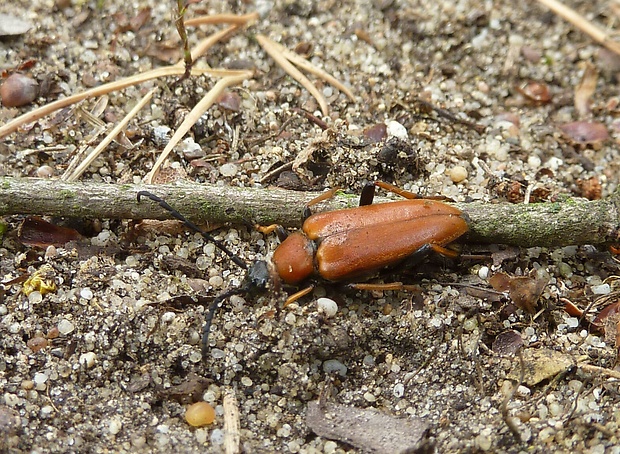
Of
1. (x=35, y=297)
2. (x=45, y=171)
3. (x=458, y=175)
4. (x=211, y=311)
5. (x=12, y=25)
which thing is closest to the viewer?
(x=211, y=311)

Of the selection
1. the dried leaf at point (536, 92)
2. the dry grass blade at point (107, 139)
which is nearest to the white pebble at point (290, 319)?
the dry grass blade at point (107, 139)

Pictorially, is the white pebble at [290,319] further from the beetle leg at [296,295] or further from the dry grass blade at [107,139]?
the dry grass blade at [107,139]

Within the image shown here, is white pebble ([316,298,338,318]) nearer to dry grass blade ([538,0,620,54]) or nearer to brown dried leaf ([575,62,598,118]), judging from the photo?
brown dried leaf ([575,62,598,118])

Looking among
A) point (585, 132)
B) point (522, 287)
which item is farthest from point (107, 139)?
point (585, 132)

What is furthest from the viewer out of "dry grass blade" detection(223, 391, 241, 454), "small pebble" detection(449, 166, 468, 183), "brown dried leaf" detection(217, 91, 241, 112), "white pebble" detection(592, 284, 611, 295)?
"brown dried leaf" detection(217, 91, 241, 112)

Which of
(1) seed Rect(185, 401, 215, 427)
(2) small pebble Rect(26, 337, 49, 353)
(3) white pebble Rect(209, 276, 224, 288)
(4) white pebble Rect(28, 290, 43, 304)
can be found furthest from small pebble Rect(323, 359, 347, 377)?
(4) white pebble Rect(28, 290, 43, 304)

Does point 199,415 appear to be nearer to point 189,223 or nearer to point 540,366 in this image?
point 189,223

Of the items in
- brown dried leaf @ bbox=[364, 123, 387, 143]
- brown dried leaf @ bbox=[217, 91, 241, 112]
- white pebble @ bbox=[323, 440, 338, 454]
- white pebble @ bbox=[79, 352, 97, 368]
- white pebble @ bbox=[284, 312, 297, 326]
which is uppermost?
brown dried leaf @ bbox=[217, 91, 241, 112]
